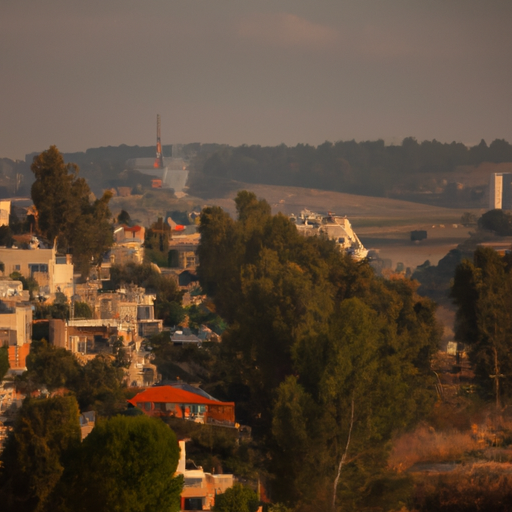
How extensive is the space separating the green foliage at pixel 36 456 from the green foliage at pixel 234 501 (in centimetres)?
208

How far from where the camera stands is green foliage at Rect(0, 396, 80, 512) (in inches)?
598

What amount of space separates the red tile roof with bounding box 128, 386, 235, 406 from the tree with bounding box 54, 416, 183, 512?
17.2 ft

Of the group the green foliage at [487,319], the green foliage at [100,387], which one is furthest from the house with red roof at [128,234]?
the green foliage at [100,387]

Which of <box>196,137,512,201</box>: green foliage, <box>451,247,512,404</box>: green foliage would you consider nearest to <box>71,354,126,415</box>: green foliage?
<box>451,247,512,404</box>: green foliage

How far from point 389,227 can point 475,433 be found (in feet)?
231

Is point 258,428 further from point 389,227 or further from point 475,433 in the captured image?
point 389,227

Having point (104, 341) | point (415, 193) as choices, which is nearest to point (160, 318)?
point (104, 341)

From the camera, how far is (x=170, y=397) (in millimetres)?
21016

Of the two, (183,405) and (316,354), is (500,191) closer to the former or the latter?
(316,354)

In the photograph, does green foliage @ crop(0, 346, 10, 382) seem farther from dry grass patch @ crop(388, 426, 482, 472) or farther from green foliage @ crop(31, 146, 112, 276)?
green foliage @ crop(31, 146, 112, 276)

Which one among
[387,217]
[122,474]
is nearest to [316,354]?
[122,474]

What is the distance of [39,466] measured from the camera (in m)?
15.3

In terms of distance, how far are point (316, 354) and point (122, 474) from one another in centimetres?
606

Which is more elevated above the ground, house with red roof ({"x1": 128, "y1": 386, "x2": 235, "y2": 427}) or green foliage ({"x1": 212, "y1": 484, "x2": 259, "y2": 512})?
house with red roof ({"x1": 128, "y1": 386, "x2": 235, "y2": 427})
